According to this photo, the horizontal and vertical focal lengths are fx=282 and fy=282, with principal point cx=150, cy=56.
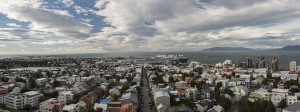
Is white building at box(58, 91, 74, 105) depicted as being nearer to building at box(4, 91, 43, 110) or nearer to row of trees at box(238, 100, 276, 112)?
building at box(4, 91, 43, 110)

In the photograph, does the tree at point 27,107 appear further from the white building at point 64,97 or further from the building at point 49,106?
the white building at point 64,97

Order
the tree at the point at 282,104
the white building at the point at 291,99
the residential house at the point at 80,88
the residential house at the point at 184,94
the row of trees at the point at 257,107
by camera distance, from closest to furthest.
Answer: the row of trees at the point at 257,107, the tree at the point at 282,104, the white building at the point at 291,99, the residential house at the point at 184,94, the residential house at the point at 80,88

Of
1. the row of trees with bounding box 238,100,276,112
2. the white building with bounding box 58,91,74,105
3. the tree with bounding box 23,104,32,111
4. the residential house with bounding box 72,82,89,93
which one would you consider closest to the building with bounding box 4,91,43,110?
the tree with bounding box 23,104,32,111

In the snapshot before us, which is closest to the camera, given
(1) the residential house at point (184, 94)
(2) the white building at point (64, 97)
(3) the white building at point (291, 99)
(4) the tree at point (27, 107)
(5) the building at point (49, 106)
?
(5) the building at point (49, 106)

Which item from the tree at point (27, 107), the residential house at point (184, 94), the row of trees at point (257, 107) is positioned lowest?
the tree at point (27, 107)

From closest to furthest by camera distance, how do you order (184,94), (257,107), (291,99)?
(257,107)
(291,99)
(184,94)

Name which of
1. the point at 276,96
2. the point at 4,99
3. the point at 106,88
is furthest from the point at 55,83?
the point at 276,96

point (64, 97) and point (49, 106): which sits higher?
point (64, 97)

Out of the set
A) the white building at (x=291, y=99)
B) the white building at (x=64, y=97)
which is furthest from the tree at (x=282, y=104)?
the white building at (x=64, y=97)

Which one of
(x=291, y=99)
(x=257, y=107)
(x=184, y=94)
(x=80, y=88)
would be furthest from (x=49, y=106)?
(x=291, y=99)

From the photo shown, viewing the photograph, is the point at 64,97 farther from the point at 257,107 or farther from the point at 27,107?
the point at 257,107

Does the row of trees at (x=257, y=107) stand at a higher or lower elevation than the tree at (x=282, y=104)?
higher
